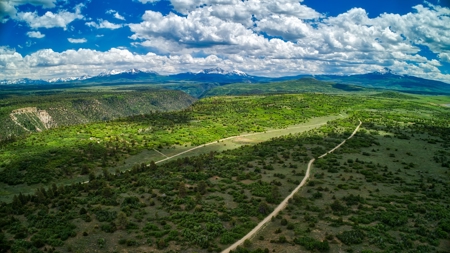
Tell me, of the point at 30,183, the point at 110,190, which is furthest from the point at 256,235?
the point at 30,183

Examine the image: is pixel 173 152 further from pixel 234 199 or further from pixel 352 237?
pixel 352 237

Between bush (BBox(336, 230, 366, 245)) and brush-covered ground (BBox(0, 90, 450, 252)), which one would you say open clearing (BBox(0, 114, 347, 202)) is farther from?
bush (BBox(336, 230, 366, 245))

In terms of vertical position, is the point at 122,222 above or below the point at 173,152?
above

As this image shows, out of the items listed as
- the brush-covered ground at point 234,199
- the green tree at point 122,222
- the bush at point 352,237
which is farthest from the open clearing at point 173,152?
the bush at point 352,237

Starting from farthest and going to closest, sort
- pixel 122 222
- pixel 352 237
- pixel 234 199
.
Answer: pixel 234 199 < pixel 122 222 < pixel 352 237

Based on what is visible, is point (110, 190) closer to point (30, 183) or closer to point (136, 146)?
point (30, 183)

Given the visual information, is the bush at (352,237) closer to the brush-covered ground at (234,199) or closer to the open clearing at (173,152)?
the brush-covered ground at (234,199)

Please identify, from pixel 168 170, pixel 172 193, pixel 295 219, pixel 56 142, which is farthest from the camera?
pixel 56 142

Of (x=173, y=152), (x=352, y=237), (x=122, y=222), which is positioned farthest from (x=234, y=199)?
(x=173, y=152)

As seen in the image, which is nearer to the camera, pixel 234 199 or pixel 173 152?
pixel 234 199
